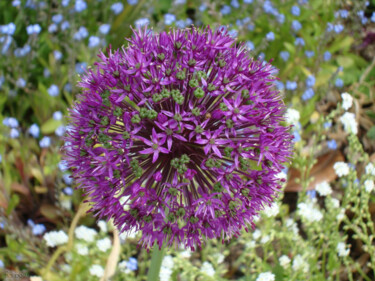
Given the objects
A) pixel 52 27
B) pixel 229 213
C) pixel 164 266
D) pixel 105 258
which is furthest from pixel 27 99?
pixel 229 213

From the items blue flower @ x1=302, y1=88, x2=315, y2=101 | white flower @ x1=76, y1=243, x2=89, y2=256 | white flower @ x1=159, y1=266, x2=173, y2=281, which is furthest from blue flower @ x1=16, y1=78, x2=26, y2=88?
blue flower @ x1=302, y1=88, x2=315, y2=101

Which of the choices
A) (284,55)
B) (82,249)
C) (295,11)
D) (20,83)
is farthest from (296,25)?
(82,249)

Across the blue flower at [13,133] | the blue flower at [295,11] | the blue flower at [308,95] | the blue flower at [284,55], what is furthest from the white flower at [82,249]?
the blue flower at [295,11]

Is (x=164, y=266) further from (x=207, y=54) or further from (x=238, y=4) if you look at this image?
(x=238, y=4)

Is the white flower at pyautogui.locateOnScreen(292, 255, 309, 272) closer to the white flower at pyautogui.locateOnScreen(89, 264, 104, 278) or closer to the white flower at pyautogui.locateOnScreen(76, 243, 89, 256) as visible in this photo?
the white flower at pyautogui.locateOnScreen(89, 264, 104, 278)

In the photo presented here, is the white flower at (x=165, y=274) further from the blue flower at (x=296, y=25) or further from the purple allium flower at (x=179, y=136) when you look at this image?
the blue flower at (x=296, y=25)

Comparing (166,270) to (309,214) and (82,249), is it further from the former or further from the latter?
(309,214)

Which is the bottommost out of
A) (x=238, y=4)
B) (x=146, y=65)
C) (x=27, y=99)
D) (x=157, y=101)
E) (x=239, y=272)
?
(x=239, y=272)
